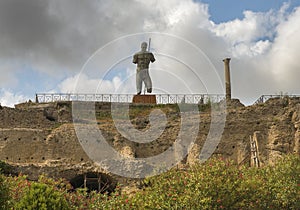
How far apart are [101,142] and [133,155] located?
248cm

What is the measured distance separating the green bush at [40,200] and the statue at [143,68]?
23.6 metres

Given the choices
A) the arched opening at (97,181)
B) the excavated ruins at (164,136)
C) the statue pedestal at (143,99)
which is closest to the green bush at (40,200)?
the arched opening at (97,181)

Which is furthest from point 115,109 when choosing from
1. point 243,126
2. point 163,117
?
point 243,126

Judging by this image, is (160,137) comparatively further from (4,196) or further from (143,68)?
(4,196)

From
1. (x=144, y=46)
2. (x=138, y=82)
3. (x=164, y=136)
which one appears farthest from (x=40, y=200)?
(x=144, y=46)

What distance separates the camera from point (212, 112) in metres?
37.0

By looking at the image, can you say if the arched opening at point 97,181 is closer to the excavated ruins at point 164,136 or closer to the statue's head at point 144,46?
the excavated ruins at point 164,136

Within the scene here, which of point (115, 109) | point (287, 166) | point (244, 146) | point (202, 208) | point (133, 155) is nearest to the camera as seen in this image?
point (202, 208)

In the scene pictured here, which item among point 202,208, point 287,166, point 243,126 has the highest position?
point 243,126

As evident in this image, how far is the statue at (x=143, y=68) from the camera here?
41219 millimetres

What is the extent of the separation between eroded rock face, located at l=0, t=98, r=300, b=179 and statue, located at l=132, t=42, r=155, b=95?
4243 mm

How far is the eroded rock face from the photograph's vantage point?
109ft

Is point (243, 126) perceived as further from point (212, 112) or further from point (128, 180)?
point (128, 180)

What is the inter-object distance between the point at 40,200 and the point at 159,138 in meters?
18.0
